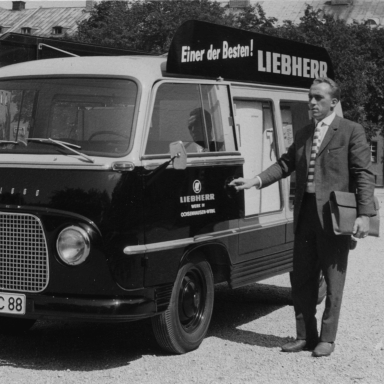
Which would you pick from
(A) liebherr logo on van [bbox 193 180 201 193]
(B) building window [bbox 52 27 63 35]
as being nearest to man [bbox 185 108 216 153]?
(A) liebherr logo on van [bbox 193 180 201 193]

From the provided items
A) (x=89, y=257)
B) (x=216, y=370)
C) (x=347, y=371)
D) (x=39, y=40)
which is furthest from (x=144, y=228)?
(x=39, y=40)

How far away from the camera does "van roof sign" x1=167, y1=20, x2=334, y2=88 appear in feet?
23.8

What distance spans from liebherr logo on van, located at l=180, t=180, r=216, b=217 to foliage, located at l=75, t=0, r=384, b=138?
3925cm

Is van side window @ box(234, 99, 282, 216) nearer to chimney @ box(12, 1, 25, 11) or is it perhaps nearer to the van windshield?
the van windshield

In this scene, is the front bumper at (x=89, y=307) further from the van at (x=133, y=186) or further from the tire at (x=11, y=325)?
the tire at (x=11, y=325)

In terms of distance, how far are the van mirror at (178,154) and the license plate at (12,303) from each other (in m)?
1.42

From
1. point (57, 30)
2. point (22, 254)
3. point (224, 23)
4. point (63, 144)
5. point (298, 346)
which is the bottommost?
point (298, 346)

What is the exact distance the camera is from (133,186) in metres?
6.38

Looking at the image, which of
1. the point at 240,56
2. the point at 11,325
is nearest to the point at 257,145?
the point at 240,56

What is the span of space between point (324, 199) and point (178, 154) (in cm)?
121

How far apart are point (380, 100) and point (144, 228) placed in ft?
160

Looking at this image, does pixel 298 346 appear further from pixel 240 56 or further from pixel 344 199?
pixel 240 56

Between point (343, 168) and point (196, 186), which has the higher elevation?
point (343, 168)

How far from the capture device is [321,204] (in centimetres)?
682
